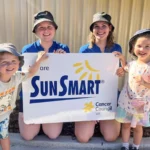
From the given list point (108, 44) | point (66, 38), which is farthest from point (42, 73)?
point (66, 38)

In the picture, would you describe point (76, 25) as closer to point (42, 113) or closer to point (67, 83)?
point (67, 83)

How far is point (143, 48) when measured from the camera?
96.6 inches

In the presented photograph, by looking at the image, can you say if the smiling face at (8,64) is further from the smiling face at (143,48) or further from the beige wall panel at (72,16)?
the beige wall panel at (72,16)

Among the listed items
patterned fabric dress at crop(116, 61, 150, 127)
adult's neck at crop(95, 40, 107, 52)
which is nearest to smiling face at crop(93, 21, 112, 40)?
adult's neck at crop(95, 40, 107, 52)

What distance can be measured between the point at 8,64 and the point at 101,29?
3.45 feet

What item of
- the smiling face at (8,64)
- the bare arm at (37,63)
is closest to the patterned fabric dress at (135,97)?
the bare arm at (37,63)

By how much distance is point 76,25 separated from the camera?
3.66m

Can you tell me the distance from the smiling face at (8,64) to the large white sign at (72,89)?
0.29 meters

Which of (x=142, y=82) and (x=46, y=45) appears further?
(x=46, y=45)

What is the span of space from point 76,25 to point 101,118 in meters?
1.36

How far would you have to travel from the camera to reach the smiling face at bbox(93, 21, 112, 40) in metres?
2.85

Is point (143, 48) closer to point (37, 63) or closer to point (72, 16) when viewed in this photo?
point (37, 63)

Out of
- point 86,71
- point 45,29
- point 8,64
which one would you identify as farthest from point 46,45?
point 8,64

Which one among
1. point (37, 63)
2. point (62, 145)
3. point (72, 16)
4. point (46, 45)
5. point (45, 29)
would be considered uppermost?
point (72, 16)
